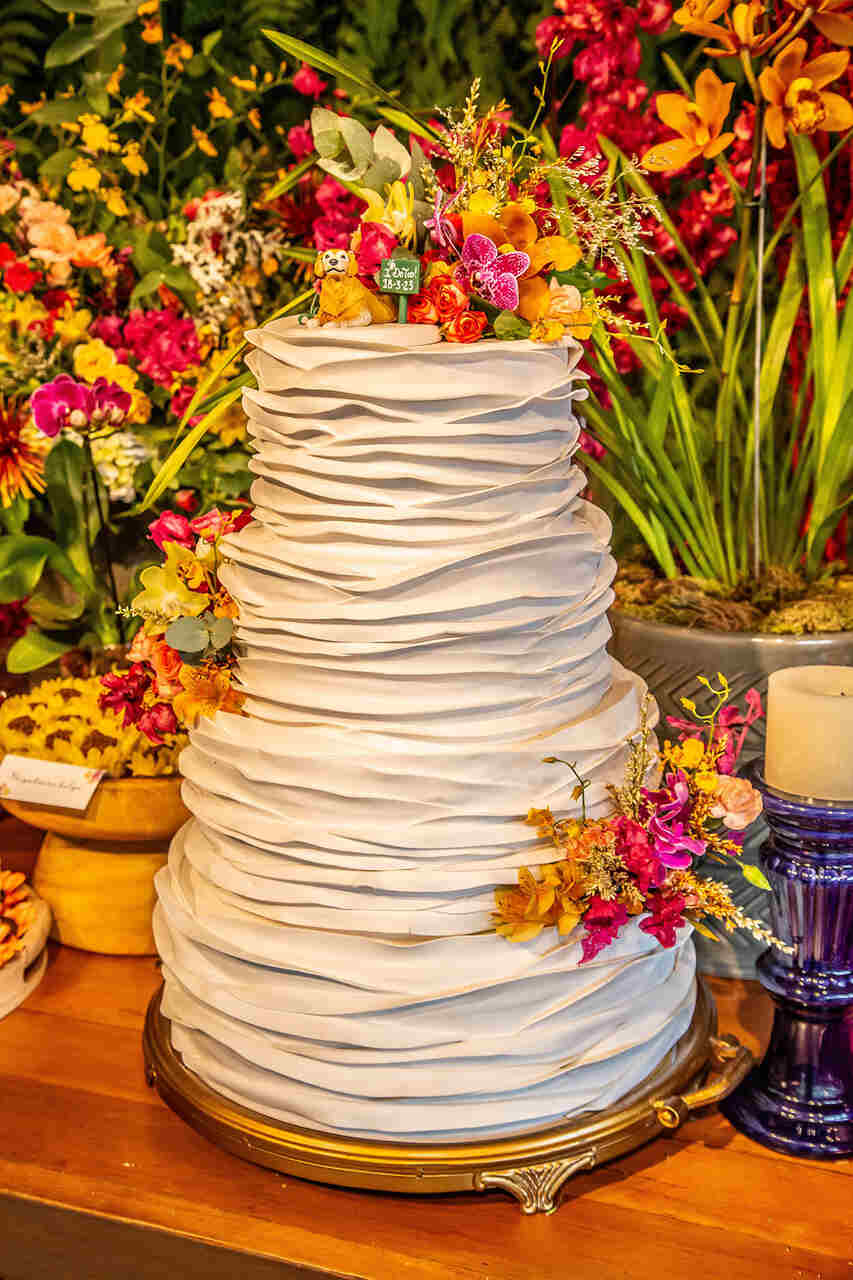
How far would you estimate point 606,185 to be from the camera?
1056mm

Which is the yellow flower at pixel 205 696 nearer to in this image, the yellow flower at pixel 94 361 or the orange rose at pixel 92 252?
the yellow flower at pixel 94 361

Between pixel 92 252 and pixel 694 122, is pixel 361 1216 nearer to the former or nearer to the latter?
pixel 694 122

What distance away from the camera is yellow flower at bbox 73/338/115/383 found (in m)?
1.63

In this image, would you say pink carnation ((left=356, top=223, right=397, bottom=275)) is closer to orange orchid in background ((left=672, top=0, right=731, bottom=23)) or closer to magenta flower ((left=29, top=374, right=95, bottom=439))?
orange orchid in background ((left=672, top=0, right=731, bottom=23))

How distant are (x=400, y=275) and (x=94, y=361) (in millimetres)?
782

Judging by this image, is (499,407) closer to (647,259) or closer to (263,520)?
(263,520)

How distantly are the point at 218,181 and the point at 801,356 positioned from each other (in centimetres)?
91

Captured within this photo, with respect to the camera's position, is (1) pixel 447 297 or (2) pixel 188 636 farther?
(2) pixel 188 636

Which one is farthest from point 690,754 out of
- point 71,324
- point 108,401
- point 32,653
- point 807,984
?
point 71,324

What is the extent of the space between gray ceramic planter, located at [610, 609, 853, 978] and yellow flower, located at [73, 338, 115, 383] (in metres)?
0.71

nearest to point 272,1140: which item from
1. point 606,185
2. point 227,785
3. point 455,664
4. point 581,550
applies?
point 227,785

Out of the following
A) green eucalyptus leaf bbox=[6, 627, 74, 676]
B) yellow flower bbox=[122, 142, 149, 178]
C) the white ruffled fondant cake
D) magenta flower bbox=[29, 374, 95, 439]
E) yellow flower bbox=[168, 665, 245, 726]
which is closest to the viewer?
the white ruffled fondant cake

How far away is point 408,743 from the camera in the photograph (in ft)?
3.13

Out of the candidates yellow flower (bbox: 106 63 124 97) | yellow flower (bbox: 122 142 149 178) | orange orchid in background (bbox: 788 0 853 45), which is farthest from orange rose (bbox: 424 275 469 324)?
yellow flower (bbox: 106 63 124 97)
